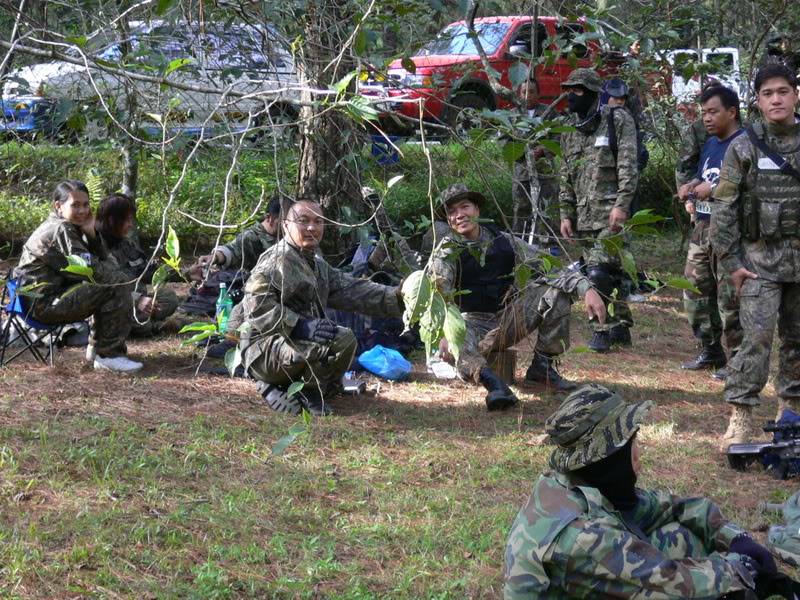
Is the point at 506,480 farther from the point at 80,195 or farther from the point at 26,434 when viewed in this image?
the point at 80,195

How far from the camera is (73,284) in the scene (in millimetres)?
7324

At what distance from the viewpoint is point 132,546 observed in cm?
438

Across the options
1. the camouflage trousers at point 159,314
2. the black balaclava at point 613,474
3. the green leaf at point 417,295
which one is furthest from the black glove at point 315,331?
the green leaf at point 417,295

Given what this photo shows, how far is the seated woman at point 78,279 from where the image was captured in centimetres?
718

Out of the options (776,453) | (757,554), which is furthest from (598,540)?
(776,453)

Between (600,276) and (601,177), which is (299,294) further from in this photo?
(601,177)

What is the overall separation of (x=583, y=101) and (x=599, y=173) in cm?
60

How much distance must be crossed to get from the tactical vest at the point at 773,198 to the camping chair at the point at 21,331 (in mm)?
4648

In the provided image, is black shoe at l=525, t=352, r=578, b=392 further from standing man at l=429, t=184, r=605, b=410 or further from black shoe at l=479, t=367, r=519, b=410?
black shoe at l=479, t=367, r=519, b=410

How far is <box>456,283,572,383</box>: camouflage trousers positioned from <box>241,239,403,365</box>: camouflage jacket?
2.29 ft

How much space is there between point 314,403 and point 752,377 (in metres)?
2.64

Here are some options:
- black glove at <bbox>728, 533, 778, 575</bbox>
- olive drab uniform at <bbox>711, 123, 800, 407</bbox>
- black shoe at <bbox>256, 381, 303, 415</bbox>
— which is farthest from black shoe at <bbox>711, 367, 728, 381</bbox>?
black glove at <bbox>728, 533, 778, 575</bbox>

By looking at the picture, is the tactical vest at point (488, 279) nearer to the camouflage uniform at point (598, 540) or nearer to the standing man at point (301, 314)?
the standing man at point (301, 314)

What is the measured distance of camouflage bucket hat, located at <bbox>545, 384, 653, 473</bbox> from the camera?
312 cm
